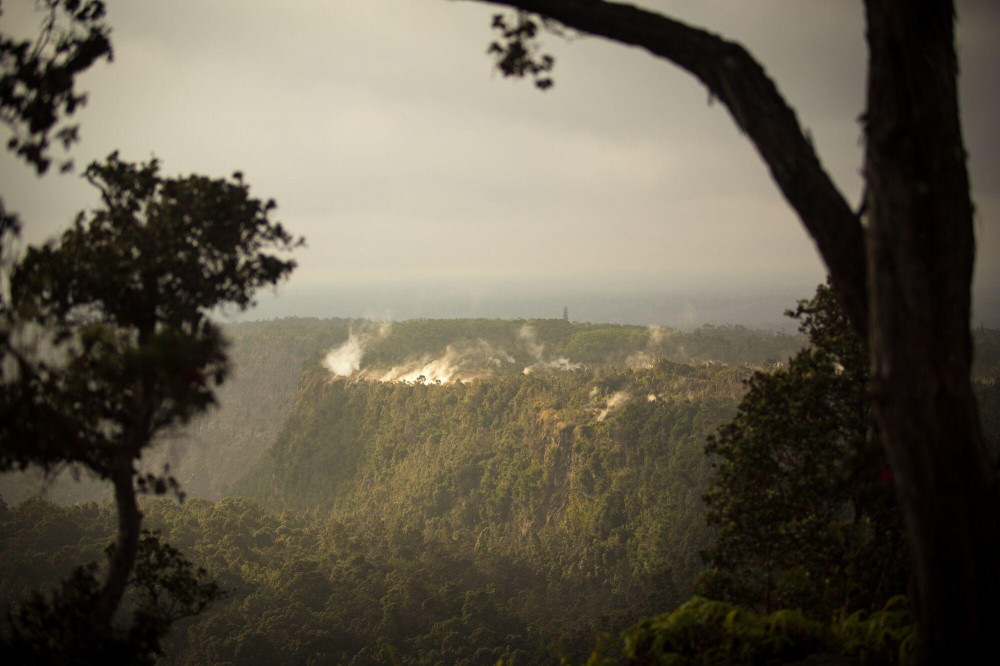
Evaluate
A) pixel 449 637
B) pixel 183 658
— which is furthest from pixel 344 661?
pixel 183 658

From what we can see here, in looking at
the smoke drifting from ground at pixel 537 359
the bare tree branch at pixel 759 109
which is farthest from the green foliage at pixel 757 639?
the smoke drifting from ground at pixel 537 359

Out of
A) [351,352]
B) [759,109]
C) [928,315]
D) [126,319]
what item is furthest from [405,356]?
[928,315]

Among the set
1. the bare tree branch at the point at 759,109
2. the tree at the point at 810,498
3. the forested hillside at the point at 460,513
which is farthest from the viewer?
the forested hillside at the point at 460,513

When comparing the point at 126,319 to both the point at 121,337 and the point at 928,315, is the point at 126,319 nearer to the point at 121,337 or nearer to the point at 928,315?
the point at 121,337

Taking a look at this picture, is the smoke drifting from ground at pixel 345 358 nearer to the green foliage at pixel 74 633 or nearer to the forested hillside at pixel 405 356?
the forested hillside at pixel 405 356

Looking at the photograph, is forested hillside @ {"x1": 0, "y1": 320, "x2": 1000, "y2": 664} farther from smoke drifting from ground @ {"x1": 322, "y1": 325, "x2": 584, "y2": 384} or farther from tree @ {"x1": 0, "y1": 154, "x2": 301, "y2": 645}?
tree @ {"x1": 0, "y1": 154, "x2": 301, "y2": 645}

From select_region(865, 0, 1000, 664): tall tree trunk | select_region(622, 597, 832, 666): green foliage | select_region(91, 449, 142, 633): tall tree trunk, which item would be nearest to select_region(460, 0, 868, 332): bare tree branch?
select_region(865, 0, 1000, 664): tall tree trunk
